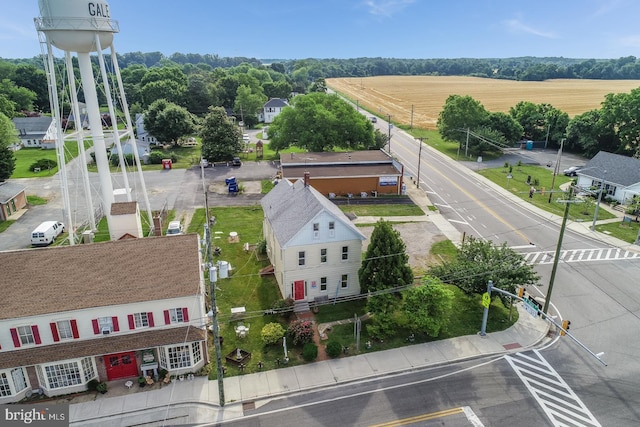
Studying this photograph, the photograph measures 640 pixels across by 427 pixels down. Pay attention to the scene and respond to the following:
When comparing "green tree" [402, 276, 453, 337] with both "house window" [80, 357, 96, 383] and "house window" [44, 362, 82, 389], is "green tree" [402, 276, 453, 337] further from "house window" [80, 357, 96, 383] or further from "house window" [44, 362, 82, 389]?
"house window" [44, 362, 82, 389]

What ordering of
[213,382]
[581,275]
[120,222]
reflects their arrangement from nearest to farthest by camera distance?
[213,382] → [581,275] → [120,222]

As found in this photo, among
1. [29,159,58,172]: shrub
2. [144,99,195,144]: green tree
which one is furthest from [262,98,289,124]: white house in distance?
[29,159,58,172]: shrub

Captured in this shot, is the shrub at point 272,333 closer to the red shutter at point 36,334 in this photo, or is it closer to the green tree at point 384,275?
the green tree at point 384,275

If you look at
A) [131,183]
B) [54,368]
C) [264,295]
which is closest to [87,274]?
[54,368]

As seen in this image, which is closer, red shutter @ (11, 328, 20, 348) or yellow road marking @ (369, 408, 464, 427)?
yellow road marking @ (369, 408, 464, 427)

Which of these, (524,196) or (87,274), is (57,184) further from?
(524,196)
